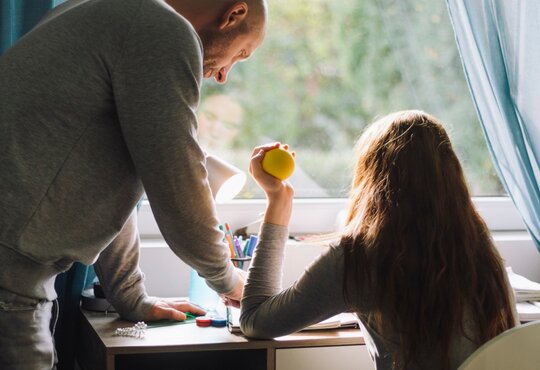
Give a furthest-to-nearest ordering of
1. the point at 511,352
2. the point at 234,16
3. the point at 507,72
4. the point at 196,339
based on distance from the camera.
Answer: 1. the point at 507,72
2. the point at 196,339
3. the point at 234,16
4. the point at 511,352

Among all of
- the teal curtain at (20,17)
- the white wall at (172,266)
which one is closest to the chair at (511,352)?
the white wall at (172,266)

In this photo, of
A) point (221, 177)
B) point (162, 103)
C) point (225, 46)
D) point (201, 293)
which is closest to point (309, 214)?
point (201, 293)

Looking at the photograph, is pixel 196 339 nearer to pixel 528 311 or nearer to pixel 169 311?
pixel 169 311

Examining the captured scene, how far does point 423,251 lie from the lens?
1344 mm

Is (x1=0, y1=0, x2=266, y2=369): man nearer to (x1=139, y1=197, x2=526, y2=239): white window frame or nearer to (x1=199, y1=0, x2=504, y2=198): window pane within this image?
(x1=139, y1=197, x2=526, y2=239): white window frame

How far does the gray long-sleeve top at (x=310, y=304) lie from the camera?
4.44 ft

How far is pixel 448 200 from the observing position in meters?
1.38

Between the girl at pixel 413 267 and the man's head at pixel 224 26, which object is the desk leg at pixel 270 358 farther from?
the man's head at pixel 224 26

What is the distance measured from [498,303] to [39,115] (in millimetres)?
861

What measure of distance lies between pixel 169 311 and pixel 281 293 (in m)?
0.37

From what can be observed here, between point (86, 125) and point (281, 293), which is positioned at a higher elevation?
point (86, 125)

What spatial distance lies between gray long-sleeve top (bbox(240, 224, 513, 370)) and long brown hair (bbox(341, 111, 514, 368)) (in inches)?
0.7

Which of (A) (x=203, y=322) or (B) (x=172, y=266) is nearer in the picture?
(A) (x=203, y=322)

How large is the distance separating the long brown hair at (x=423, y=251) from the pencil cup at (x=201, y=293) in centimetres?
61
